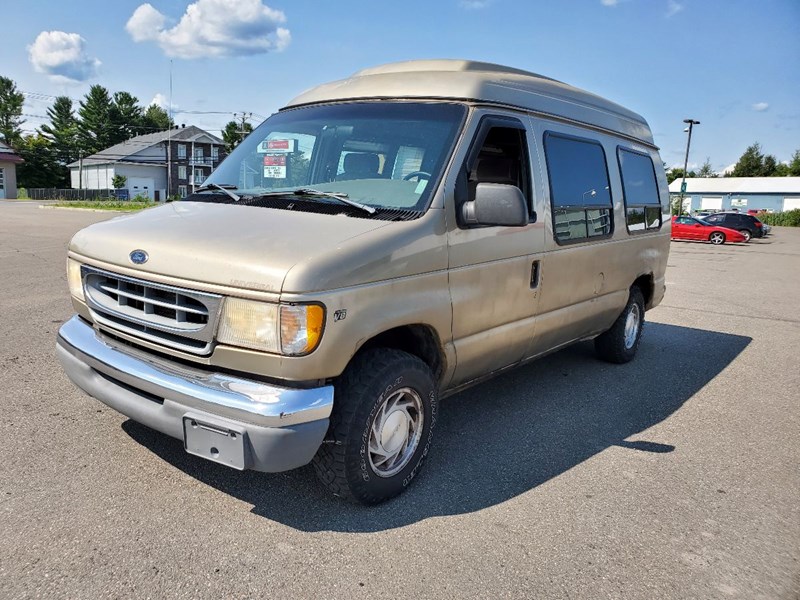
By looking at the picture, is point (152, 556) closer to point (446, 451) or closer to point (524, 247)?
point (446, 451)

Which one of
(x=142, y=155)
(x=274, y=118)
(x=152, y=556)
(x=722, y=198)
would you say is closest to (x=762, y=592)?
(x=152, y=556)

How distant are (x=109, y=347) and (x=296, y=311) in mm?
1304

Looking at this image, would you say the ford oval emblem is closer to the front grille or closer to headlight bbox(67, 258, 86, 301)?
the front grille

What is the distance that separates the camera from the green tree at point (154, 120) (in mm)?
94700

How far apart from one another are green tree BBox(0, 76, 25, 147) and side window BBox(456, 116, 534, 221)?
99.9 m

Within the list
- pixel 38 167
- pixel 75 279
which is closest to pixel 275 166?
pixel 75 279

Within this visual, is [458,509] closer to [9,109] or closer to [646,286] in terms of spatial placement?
[646,286]

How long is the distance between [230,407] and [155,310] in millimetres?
734

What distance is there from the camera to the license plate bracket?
9.02ft

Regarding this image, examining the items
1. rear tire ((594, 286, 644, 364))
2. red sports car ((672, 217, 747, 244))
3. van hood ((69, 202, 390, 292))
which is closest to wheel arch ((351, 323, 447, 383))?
van hood ((69, 202, 390, 292))

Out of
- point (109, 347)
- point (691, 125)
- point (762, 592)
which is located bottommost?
point (762, 592)

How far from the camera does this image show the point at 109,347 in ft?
11.0

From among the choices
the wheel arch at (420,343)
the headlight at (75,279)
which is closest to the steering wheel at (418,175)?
the wheel arch at (420,343)

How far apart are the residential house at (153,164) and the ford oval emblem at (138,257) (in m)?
A: 72.7
